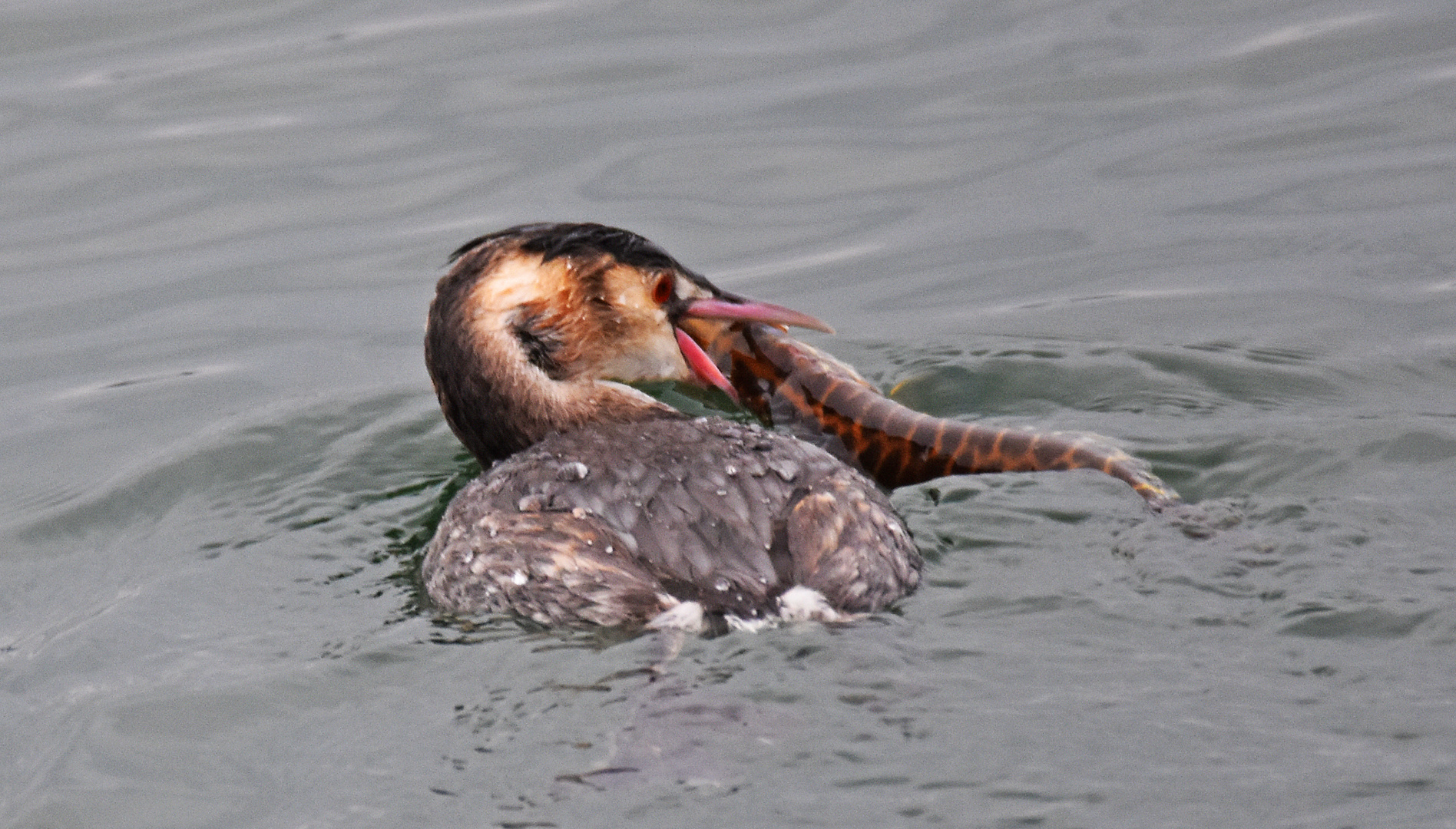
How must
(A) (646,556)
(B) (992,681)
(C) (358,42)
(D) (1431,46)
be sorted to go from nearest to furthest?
(B) (992,681) < (A) (646,556) < (D) (1431,46) < (C) (358,42)

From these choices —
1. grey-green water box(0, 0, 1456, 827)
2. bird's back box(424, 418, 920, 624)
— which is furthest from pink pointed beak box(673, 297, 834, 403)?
grey-green water box(0, 0, 1456, 827)

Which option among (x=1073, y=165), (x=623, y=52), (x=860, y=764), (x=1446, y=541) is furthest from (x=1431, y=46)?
(x=860, y=764)

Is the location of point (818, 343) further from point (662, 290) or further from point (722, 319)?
point (662, 290)

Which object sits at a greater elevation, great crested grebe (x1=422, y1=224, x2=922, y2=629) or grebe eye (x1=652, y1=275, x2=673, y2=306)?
grebe eye (x1=652, y1=275, x2=673, y2=306)

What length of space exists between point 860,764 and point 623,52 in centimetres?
682

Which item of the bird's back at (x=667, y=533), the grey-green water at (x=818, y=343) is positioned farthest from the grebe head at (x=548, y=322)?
the grey-green water at (x=818, y=343)

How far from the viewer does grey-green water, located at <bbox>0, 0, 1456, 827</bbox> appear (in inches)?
168

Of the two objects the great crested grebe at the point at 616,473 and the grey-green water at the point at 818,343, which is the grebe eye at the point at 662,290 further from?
the grey-green water at the point at 818,343

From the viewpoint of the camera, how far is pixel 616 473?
203 inches

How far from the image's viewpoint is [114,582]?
5922 millimetres

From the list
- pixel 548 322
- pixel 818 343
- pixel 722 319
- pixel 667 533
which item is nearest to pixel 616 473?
pixel 667 533

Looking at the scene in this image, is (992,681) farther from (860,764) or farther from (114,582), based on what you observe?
(114,582)

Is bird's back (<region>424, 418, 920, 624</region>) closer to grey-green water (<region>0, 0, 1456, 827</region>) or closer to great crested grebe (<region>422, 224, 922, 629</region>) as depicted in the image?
great crested grebe (<region>422, 224, 922, 629</region>)

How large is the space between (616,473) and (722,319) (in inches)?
42.1
